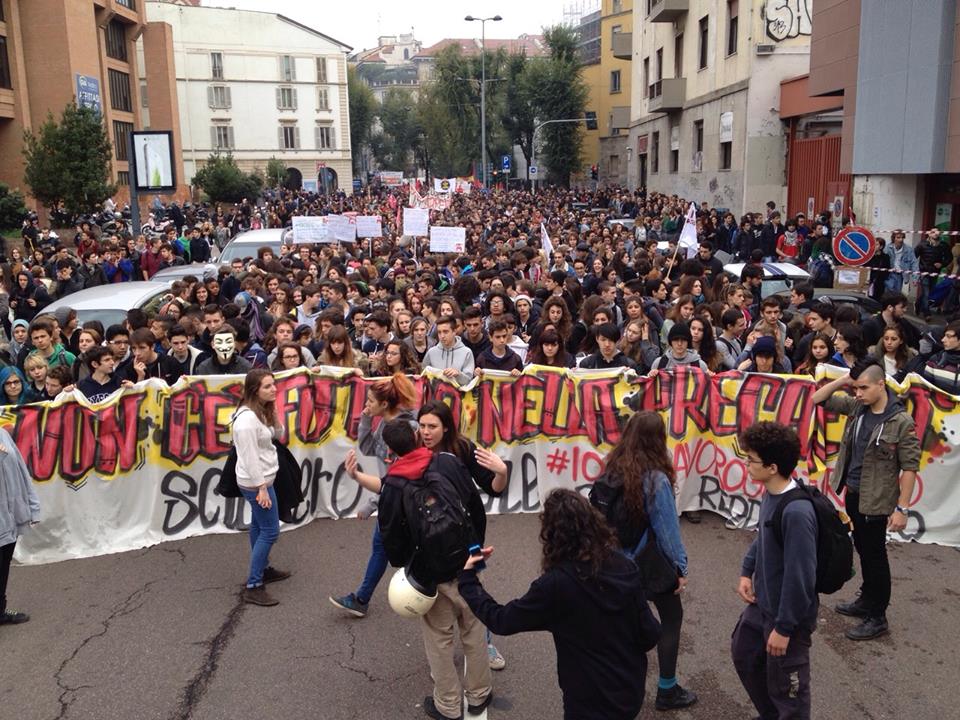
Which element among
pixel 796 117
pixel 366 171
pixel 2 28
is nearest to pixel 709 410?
pixel 796 117

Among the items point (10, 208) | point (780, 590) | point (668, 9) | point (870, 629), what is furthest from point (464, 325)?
point (668, 9)

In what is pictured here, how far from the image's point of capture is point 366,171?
106938mm

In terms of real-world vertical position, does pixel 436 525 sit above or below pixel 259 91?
below

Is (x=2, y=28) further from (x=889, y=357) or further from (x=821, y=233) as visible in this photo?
(x=889, y=357)

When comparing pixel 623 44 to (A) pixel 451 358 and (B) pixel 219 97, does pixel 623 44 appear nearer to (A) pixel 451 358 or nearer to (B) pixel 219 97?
(B) pixel 219 97

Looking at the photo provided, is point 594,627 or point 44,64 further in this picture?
point 44,64

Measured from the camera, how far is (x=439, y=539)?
4.24 m

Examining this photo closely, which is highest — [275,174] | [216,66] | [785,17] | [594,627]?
[216,66]

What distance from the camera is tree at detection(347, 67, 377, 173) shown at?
9738 cm

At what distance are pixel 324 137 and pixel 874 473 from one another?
7658 centimetres

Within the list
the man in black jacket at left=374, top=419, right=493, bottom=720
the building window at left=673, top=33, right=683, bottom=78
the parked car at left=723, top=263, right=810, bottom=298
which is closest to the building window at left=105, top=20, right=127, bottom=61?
the building window at left=673, top=33, right=683, bottom=78

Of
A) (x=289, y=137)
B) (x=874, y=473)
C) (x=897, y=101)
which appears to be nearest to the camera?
(x=874, y=473)

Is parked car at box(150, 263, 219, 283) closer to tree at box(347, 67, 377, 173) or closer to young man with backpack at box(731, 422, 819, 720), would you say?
young man with backpack at box(731, 422, 819, 720)

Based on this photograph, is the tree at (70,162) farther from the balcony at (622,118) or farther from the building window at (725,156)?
the balcony at (622,118)
